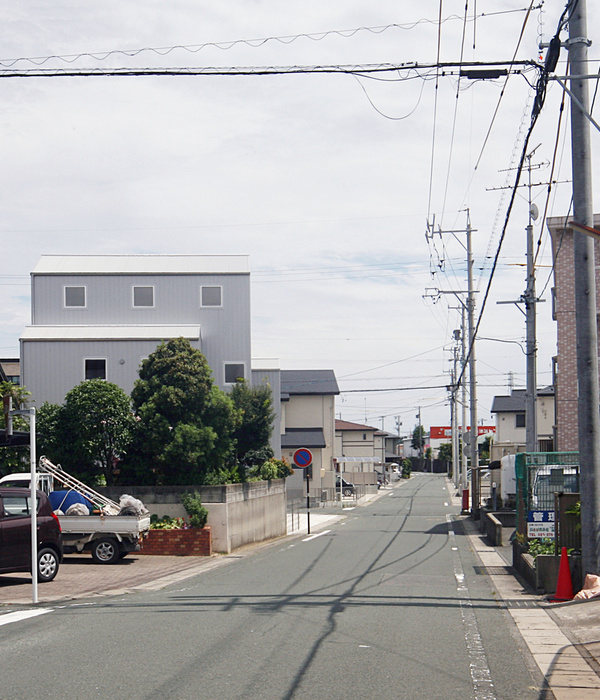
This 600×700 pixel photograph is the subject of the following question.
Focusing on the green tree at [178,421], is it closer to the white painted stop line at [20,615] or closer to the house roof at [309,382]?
the white painted stop line at [20,615]

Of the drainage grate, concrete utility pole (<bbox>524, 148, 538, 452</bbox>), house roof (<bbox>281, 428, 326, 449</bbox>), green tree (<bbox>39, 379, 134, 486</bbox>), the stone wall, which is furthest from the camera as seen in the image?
house roof (<bbox>281, 428, 326, 449</bbox>)

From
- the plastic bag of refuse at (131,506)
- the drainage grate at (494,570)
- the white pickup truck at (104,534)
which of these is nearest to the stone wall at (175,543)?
the plastic bag of refuse at (131,506)

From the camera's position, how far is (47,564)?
14711 millimetres

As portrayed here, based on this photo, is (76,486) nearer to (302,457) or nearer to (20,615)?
(302,457)

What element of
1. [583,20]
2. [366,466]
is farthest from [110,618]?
[366,466]

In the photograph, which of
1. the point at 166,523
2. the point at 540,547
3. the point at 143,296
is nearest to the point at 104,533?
the point at 166,523

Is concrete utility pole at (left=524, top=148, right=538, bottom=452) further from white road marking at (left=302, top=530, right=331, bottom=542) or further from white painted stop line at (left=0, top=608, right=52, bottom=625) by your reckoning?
white painted stop line at (left=0, top=608, right=52, bottom=625)

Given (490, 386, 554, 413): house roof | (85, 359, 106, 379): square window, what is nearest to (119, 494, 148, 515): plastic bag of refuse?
(85, 359, 106, 379): square window

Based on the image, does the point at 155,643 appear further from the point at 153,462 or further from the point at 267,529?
the point at 267,529

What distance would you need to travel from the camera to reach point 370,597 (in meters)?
12.4

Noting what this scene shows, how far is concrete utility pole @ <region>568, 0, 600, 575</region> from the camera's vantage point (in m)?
12.0

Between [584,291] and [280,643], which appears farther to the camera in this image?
[584,291]

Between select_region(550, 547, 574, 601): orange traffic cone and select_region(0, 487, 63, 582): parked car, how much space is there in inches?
337

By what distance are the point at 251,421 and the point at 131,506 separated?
42.7 feet
